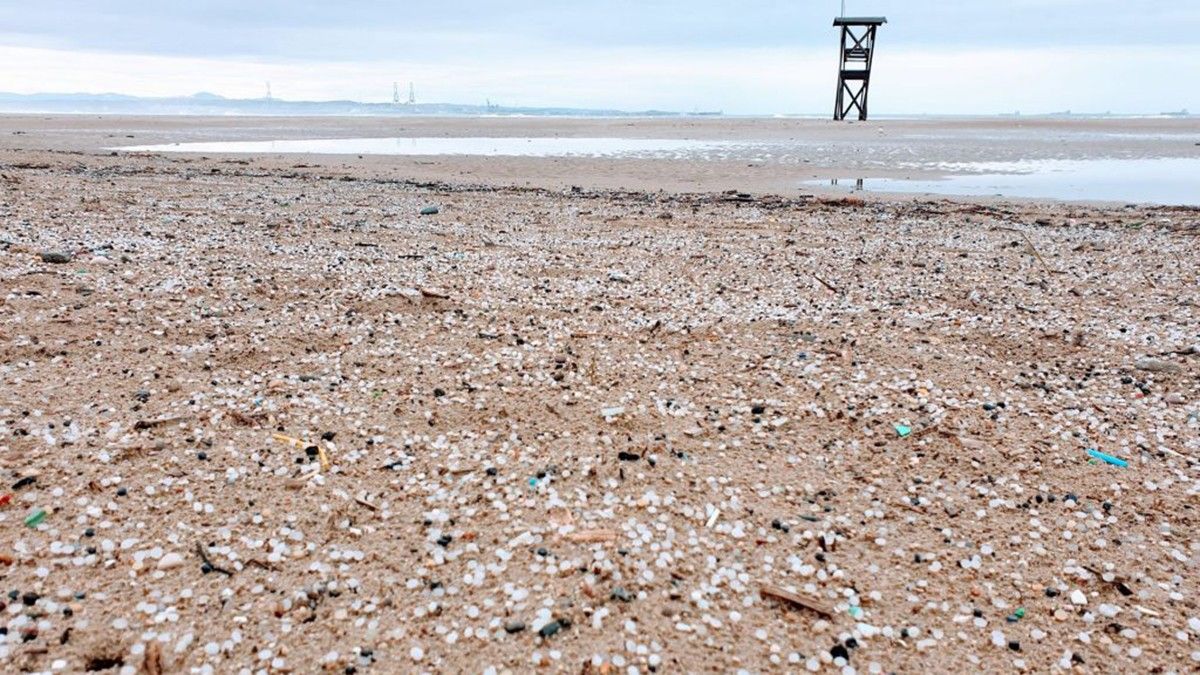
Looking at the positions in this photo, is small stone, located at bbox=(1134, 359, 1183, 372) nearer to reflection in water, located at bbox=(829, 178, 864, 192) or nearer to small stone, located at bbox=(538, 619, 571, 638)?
small stone, located at bbox=(538, 619, 571, 638)

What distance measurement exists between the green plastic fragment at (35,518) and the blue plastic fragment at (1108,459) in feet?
19.6

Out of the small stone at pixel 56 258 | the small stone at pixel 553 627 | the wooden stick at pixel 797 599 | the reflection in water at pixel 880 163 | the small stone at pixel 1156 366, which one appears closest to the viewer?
the small stone at pixel 553 627

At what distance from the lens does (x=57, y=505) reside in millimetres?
3855

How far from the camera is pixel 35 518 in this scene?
3.73 metres

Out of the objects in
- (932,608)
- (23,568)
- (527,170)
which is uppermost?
(527,170)

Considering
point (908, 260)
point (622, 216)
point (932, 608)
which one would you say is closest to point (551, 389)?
point (932, 608)

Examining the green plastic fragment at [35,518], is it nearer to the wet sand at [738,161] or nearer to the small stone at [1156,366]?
the small stone at [1156,366]

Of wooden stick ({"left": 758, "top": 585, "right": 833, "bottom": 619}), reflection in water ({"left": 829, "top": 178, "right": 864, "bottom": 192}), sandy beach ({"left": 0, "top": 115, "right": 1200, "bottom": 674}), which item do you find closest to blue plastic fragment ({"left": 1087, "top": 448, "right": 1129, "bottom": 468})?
sandy beach ({"left": 0, "top": 115, "right": 1200, "bottom": 674})

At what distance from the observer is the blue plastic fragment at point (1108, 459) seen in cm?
460

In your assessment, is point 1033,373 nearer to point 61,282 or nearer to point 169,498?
point 169,498

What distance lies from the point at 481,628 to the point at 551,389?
2.56 metres

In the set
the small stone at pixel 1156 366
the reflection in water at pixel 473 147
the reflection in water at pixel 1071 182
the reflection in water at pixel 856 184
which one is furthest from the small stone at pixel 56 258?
the reflection in water at pixel 473 147

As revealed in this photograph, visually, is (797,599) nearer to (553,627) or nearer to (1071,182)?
(553,627)

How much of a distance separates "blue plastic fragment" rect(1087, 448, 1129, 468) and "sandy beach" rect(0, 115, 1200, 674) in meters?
0.03
